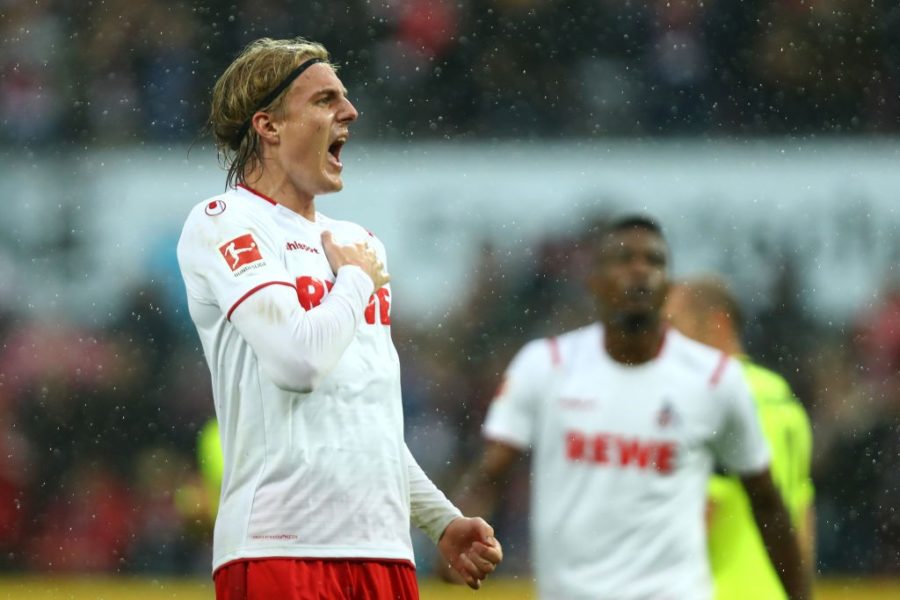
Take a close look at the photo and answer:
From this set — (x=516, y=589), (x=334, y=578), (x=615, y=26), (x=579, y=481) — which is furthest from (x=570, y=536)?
(x=615, y=26)

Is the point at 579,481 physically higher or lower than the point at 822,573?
higher

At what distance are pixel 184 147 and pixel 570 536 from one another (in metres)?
5.99

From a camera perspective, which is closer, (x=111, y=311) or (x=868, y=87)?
(x=111, y=311)

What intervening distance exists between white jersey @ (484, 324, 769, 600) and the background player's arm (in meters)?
0.05

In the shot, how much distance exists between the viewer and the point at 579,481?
392cm

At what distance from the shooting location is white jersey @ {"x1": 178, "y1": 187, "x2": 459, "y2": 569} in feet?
8.13

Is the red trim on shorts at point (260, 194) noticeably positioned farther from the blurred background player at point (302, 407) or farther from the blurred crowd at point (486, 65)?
the blurred crowd at point (486, 65)

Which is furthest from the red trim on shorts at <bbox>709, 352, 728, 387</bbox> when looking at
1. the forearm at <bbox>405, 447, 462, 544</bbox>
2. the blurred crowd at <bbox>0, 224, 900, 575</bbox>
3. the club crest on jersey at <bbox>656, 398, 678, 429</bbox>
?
the blurred crowd at <bbox>0, 224, 900, 575</bbox>

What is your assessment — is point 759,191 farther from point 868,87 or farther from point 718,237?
point 868,87

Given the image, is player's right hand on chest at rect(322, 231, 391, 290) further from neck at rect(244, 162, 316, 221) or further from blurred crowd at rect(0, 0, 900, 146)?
blurred crowd at rect(0, 0, 900, 146)

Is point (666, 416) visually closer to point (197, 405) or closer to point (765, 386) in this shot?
point (765, 386)

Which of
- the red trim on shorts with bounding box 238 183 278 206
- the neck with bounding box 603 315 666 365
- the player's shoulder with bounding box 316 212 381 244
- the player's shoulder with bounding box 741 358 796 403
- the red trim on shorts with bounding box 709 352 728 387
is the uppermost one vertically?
the red trim on shorts with bounding box 238 183 278 206

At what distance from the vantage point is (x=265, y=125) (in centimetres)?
279

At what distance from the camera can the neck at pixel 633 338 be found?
4012mm
